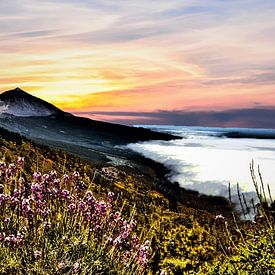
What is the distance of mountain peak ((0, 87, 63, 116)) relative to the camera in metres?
42.5

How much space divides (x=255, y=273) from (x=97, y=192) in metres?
3.81

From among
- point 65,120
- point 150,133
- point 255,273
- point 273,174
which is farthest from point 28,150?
point 150,133

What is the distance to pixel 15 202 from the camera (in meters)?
5.27

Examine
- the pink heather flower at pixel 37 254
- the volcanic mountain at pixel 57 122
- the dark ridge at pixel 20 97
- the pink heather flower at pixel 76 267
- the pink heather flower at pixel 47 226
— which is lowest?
the pink heather flower at pixel 76 267

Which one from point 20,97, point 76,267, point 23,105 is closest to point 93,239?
point 76,267

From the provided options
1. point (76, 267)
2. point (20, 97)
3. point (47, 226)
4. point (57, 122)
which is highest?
point (20, 97)

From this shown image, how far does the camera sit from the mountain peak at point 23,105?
42469 mm

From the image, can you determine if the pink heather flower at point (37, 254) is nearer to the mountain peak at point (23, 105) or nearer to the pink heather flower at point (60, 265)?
the pink heather flower at point (60, 265)

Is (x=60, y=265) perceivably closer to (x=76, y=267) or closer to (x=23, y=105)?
(x=76, y=267)

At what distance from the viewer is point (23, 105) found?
45.3 meters

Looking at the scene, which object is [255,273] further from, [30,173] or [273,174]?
[273,174]

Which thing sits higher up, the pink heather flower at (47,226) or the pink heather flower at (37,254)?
the pink heather flower at (47,226)

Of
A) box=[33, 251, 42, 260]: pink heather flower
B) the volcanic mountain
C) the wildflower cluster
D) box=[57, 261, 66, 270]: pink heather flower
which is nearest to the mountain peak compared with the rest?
the volcanic mountain

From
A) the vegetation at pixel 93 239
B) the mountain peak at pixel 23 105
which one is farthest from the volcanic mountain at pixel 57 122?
the vegetation at pixel 93 239
